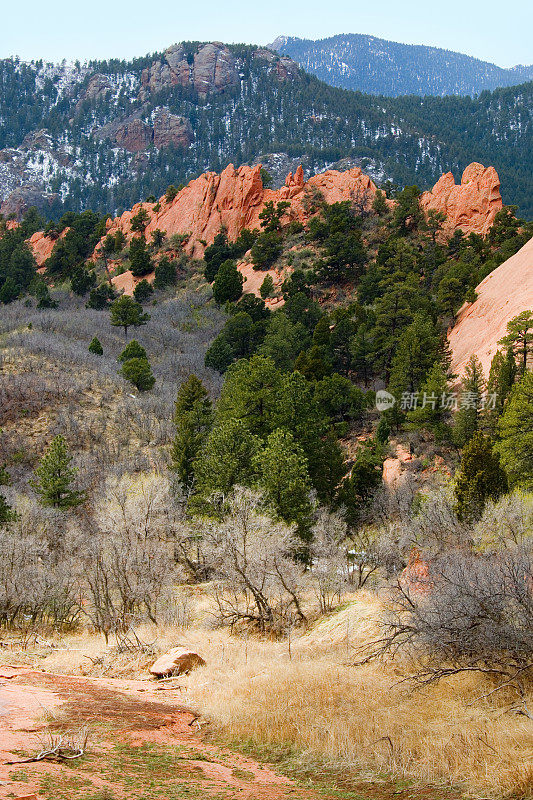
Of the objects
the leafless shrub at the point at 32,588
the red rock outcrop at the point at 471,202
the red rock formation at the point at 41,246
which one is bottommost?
the leafless shrub at the point at 32,588

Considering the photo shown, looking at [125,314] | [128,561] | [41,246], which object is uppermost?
[41,246]

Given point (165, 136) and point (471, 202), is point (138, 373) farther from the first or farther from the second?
point (165, 136)

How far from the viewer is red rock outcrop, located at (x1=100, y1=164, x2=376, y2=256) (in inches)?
3233

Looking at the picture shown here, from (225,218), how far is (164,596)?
235ft

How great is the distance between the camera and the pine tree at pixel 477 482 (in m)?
24.8

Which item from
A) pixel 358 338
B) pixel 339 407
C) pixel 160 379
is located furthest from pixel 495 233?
pixel 160 379

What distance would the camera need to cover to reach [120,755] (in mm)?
10039

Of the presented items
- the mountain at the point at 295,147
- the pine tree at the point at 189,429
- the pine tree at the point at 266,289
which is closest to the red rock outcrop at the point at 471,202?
the pine tree at the point at 266,289

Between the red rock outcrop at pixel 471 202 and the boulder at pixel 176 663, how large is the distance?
58.5 metres

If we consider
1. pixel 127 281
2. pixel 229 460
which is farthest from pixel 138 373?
pixel 127 281

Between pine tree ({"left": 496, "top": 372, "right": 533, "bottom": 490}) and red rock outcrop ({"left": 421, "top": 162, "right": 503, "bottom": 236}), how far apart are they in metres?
41.1

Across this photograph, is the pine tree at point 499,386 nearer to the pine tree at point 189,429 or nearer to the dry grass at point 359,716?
the pine tree at point 189,429

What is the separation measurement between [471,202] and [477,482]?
169 feet

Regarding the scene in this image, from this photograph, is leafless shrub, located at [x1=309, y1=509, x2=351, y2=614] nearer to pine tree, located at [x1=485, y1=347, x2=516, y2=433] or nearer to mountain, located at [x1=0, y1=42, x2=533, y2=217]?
pine tree, located at [x1=485, y1=347, x2=516, y2=433]
